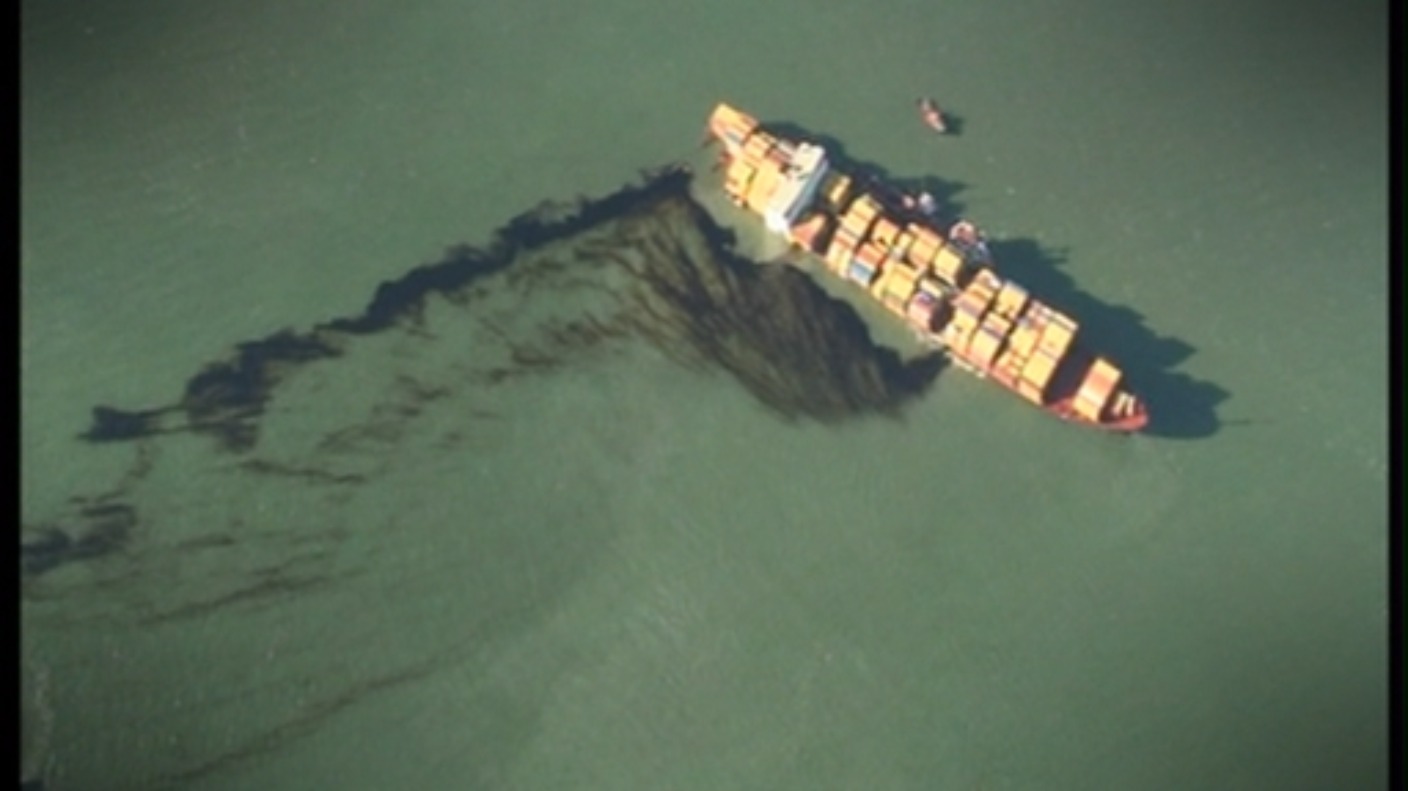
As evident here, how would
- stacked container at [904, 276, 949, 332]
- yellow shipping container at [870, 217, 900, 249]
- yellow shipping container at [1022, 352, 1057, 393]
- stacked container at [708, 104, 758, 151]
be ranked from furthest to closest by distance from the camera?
stacked container at [708, 104, 758, 151] → yellow shipping container at [870, 217, 900, 249] → stacked container at [904, 276, 949, 332] → yellow shipping container at [1022, 352, 1057, 393]

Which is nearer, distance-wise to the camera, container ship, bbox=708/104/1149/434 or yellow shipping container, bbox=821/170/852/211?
container ship, bbox=708/104/1149/434

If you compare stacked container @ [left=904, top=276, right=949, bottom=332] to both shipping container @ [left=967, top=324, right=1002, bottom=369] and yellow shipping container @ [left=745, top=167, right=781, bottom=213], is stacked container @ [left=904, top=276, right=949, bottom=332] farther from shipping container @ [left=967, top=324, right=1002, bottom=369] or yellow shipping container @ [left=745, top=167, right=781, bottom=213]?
yellow shipping container @ [left=745, top=167, right=781, bottom=213]

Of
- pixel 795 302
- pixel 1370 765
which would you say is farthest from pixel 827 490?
pixel 1370 765

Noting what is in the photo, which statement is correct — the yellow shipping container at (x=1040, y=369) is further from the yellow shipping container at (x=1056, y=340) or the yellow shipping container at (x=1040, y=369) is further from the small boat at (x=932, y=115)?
the small boat at (x=932, y=115)

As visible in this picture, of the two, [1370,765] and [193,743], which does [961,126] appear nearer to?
[1370,765]

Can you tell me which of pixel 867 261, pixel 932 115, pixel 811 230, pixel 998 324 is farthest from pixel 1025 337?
pixel 932 115

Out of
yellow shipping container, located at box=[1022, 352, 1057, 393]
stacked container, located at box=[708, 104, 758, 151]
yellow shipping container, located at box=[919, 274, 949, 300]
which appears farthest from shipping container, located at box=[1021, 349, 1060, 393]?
stacked container, located at box=[708, 104, 758, 151]

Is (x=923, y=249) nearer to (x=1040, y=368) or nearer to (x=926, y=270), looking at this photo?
(x=926, y=270)
